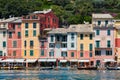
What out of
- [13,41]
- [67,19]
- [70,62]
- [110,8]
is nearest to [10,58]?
[13,41]

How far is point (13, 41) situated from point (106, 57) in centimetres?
1743

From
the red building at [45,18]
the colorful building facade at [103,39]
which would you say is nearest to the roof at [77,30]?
the colorful building facade at [103,39]

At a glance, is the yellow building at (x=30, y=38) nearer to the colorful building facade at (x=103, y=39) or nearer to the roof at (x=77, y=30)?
the roof at (x=77, y=30)

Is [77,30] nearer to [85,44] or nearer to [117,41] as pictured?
[85,44]

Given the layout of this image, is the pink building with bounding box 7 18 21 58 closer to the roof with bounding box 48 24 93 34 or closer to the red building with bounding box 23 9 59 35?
the red building with bounding box 23 9 59 35

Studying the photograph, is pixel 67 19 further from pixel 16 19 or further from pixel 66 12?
pixel 16 19

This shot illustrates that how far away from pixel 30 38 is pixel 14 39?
308 centimetres

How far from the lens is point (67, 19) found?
489 ft

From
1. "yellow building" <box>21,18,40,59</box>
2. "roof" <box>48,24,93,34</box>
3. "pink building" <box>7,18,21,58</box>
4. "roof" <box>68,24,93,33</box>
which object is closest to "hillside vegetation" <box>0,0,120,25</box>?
"roof" <box>68,24,93,33</box>

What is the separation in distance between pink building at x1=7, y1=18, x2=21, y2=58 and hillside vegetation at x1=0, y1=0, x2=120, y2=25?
67.8 feet

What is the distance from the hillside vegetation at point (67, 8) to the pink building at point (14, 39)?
20.7m

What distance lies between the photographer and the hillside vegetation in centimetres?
15062

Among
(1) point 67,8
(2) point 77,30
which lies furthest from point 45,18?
(1) point 67,8

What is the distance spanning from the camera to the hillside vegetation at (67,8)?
151 metres
